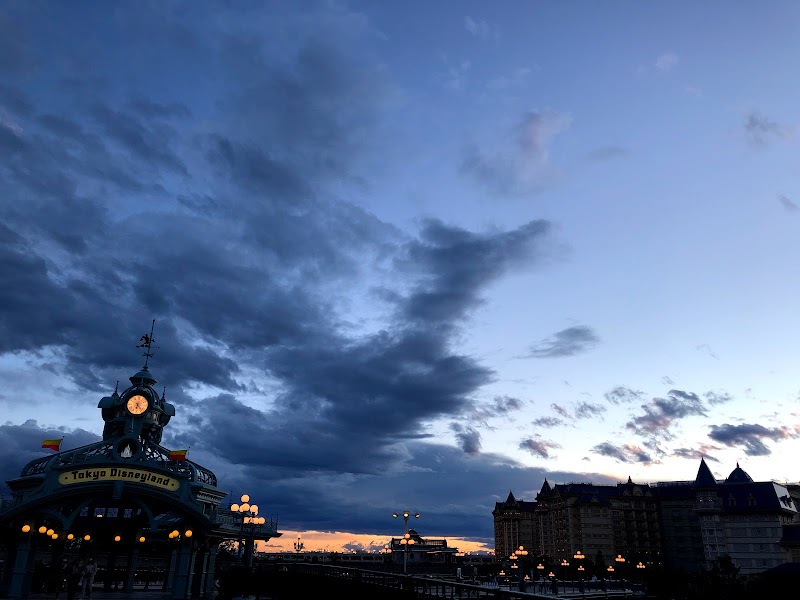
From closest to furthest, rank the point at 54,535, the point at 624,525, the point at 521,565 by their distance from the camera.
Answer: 1. the point at 54,535
2. the point at 521,565
3. the point at 624,525

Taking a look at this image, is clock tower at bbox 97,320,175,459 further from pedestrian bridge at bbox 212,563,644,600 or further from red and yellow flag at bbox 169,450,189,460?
pedestrian bridge at bbox 212,563,644,600

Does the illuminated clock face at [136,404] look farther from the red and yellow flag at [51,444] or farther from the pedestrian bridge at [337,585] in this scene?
the pedestrian bridge at [337,585]

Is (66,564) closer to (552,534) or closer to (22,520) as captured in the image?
(22,520)

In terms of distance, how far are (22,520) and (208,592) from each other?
1384 cm

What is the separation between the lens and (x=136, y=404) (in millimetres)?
47469

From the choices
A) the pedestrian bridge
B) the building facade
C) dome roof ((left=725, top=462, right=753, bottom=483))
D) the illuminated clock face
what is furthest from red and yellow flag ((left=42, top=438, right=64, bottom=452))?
dome roof ((left=725, top=462, right=753, bottom=483))

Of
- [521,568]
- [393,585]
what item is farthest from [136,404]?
[521,568]

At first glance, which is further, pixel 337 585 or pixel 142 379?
pixel 142 379

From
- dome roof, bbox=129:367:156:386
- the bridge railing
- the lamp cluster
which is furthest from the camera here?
dome roof, bbox=129:367:156:386

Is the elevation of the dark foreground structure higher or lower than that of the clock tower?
lower

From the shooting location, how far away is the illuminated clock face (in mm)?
47259

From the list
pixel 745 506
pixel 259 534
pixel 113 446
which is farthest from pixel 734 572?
pixel 113 446

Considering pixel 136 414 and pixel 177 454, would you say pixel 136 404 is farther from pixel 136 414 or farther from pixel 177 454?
pixel 177 454

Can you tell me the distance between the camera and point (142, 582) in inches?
2413
